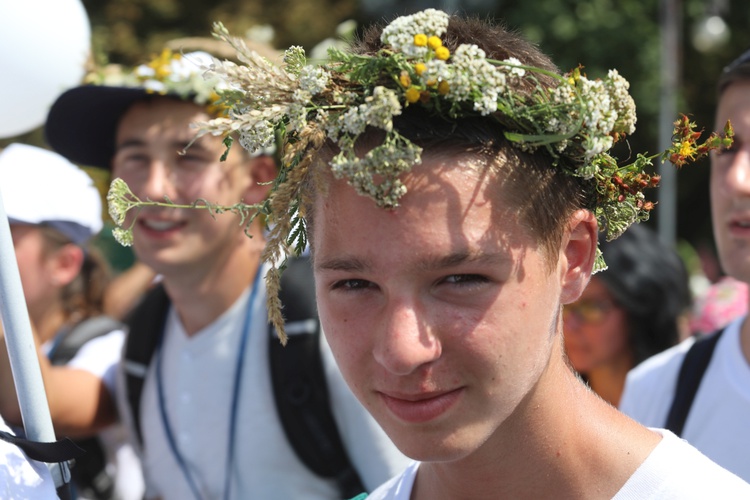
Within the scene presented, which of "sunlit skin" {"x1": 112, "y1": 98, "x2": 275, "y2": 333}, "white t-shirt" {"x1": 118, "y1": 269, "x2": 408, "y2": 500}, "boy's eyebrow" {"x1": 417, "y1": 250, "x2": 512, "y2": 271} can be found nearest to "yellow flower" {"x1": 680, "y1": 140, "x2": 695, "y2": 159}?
"boy's eyebrow" {"x1": 417, "y1": 250, "x2": 512, "y2": 271}

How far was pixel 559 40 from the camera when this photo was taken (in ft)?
49.2

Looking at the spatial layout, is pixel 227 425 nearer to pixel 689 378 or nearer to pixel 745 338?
pixel 689 378

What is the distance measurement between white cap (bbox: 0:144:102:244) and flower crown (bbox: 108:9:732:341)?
2290mm

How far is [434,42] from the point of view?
5.66 ft

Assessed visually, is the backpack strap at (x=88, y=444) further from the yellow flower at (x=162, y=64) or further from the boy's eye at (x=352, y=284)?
the boy's eye at (x=352, y=284)

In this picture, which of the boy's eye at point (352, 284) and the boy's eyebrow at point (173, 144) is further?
the boy's eyebrow at point (173, 144)

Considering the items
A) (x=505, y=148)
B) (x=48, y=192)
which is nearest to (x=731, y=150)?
(x=505, y=148)

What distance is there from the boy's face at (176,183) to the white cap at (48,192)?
59 cm

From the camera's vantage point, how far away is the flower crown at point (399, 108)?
170 cm

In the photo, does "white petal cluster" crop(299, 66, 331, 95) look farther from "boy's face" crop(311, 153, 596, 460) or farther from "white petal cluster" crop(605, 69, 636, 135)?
"white petal cluster" crop(605, 69, 636, 135)

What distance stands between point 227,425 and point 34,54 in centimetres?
150

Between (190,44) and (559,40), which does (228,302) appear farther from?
(559,40)

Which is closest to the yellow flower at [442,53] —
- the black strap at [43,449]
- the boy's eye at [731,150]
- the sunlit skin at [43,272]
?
the black strap at [43,449]

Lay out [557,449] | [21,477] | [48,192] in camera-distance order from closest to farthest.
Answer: [21,477], [557,449], [48,192]
